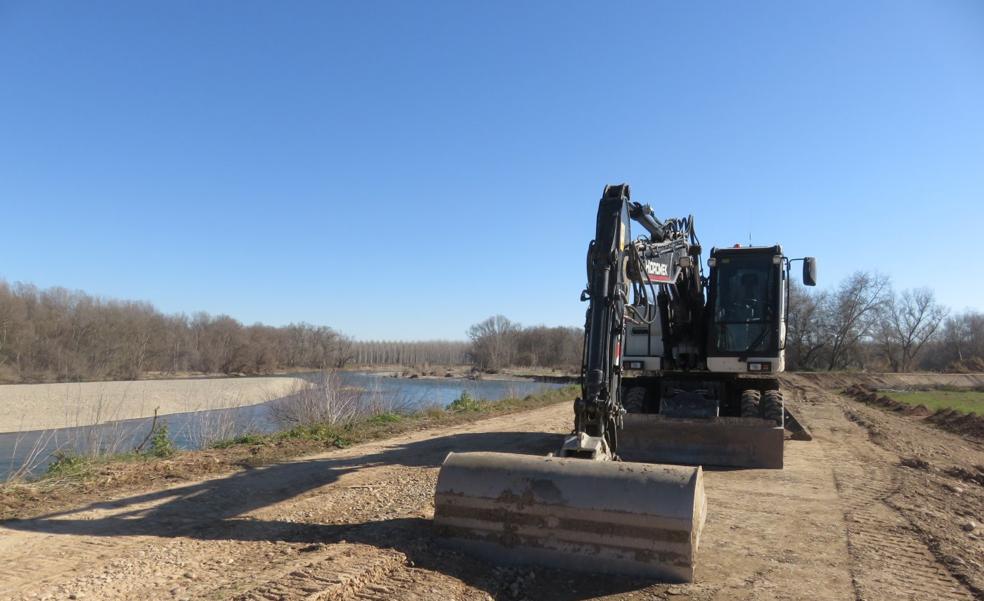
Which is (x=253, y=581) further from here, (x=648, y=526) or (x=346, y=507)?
(x=648, y=526)

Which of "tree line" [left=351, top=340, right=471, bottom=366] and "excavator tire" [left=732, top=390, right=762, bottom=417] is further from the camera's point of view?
"tree line" [left=351, top=340, right=471, bottom=366]

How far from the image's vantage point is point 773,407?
9.88m

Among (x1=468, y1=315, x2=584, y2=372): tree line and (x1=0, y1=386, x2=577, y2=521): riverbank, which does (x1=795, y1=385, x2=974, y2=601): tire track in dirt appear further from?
(x1=468, y1=315, x2=584, y2=372): tree line

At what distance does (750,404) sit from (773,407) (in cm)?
34

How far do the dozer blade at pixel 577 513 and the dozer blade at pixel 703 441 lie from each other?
15.2 ft

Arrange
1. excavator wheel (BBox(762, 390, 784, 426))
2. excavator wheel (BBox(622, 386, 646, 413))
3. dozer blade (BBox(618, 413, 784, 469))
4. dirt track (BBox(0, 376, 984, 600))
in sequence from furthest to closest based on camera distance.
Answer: excavator wheel (BBox(622, 386, 646, 413)) → excavator wheel (BBox(762, 390, 784, 426)) → dozer blade (BBox(618, 413, 784, 469)) → dirt track (BBox(0, 376, 984, 600))

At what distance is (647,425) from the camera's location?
382 inches

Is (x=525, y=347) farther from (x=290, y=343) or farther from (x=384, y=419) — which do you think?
(x=384, y=419)

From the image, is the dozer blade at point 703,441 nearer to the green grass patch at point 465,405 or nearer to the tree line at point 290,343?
the green grass patch at point 465,405

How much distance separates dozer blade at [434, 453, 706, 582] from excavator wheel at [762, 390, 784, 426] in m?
5.51

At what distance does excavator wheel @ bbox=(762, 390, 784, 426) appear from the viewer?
9.77 metres

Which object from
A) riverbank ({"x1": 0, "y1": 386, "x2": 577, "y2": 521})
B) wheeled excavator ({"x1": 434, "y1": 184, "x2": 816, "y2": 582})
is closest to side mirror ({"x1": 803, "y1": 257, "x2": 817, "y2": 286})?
wheeled excavator ({"x1": 434, "y1": 184, "x2": 816, "y2": 582})

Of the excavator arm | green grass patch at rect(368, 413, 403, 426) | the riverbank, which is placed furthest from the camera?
green grass patch at rect(368, 413, 403, 426)

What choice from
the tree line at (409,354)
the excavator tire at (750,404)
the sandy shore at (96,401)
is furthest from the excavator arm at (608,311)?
the tree line at (409,354)
